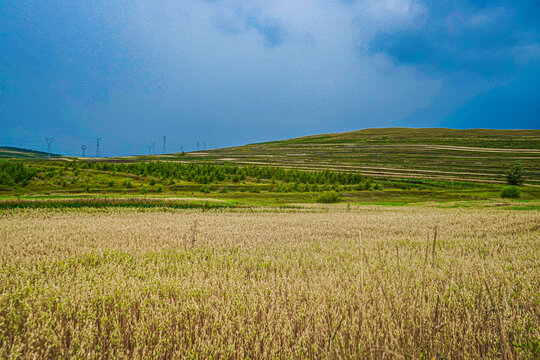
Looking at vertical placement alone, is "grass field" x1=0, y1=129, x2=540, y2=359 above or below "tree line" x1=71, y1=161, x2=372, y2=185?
below

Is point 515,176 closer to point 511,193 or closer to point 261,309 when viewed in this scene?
point 511,193

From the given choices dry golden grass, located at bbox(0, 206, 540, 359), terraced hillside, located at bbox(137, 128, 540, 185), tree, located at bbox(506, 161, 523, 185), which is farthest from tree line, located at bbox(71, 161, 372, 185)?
dry golden grass, located at bbox(0, 206, 540, 359)

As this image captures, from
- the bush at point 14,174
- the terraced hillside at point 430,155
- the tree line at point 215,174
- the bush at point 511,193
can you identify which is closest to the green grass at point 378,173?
the terraced hillside at point 430,155

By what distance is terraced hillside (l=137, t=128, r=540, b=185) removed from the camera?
79812mm

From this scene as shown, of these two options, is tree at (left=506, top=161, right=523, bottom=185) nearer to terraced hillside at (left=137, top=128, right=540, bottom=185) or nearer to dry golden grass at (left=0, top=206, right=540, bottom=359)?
terraced hillside at (left=137, top=128, right=540, bottom=185)

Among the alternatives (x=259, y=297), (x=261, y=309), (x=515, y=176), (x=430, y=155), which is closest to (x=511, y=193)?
(x=515, y=176)

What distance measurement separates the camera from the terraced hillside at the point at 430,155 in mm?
79812

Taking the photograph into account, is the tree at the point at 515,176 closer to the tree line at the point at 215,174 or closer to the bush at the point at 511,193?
the bush at the point at 511,193

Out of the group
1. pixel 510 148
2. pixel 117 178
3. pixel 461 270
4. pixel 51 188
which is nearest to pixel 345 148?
pixel 510 148

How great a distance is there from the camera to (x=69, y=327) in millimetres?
3098

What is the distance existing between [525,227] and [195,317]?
14735 mm

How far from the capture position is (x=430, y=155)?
107312 mm

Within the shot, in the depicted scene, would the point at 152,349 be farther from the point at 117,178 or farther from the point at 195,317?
the point at 117,178

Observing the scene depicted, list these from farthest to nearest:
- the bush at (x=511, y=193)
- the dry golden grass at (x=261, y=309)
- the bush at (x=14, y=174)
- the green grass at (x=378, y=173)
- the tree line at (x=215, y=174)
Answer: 1. the tree line at (x=215, y=174)
2. the bush at (x=511, y=193)
3. the green grass at (x=378, y=173)
4. the bush at (x=14, y=174)
5. the dry golden grass at (x=261, y=309)
